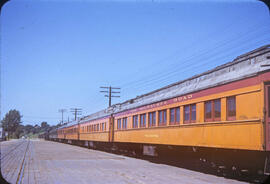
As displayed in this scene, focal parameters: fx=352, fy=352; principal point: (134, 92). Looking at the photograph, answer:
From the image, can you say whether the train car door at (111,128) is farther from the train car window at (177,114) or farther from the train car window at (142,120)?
the train car window at (177,114)

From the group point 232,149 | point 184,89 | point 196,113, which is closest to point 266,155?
point 232,149

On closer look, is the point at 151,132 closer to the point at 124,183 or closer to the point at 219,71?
the point at 219,71

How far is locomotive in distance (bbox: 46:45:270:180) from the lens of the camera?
8688 mm

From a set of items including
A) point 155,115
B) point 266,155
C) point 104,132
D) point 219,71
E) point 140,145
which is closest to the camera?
point 266,155

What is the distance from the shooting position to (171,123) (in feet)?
45.1

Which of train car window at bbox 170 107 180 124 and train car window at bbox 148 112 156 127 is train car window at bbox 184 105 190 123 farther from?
train car window at bbox 148 112 156 127

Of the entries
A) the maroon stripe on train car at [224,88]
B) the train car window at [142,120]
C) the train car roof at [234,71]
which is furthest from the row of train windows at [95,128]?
the train car roof at [234,71]

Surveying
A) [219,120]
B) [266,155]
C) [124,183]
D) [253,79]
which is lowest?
[124,183]

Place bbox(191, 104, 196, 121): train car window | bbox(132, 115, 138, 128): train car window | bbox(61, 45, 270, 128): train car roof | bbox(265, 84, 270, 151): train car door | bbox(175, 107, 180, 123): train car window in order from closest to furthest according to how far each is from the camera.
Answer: bbox(265, 84, 270, 151): train car door, bbox(61, 45, 270, 128): train car roof, bbox(191, 104, 196, 121): train car window, bbox(175, 107, 180, 123): train car window, bbox(132, 115, 138, 128): train car window

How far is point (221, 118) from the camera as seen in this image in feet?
33.6

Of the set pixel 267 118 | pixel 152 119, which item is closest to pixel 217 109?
pixel 267 118

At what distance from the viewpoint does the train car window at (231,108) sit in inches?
384

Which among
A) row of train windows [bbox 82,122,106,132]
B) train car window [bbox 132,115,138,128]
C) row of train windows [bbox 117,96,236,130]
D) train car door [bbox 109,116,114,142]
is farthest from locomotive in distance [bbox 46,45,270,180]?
row of train windows [bbox 82,122,106,132]

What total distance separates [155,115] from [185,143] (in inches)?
141
